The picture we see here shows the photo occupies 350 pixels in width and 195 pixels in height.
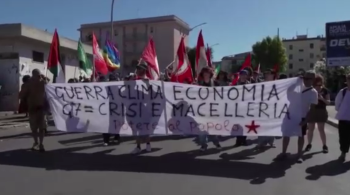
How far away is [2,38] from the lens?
23.0 m

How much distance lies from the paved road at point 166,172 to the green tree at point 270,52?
64.6m

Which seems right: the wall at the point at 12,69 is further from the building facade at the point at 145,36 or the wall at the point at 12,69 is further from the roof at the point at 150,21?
the roof at the point at 150,21

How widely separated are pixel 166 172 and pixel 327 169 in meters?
2.86

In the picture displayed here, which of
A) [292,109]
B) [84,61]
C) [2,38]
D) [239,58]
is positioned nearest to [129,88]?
[292,109]

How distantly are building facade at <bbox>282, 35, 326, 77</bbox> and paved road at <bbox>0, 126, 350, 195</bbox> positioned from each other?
337 feet

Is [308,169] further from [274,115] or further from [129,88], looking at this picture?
[129,88]

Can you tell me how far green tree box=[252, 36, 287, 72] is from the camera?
7319 cm

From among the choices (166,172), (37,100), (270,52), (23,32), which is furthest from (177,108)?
(270,52)

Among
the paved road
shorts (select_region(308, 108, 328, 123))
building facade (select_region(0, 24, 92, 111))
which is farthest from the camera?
building facade (select_region(0, 24, 92, 111))

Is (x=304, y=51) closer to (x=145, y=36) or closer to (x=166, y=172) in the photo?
(x=145, y=36)

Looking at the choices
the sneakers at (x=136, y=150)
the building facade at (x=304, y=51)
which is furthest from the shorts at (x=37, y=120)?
the building facade at (x=304, y=51)

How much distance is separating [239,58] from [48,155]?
121496 mm

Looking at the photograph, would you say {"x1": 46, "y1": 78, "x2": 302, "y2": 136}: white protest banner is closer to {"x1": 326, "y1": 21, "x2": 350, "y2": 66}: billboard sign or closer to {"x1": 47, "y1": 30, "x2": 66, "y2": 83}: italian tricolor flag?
{"x1": 47, "y1": 30, "x2": 66, "y2": 83}: italian tricolor flag

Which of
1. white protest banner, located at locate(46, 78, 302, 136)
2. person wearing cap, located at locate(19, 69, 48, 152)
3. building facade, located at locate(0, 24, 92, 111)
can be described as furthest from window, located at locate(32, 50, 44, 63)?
white protest banner, located at locate(46, 78, 302, 136)
